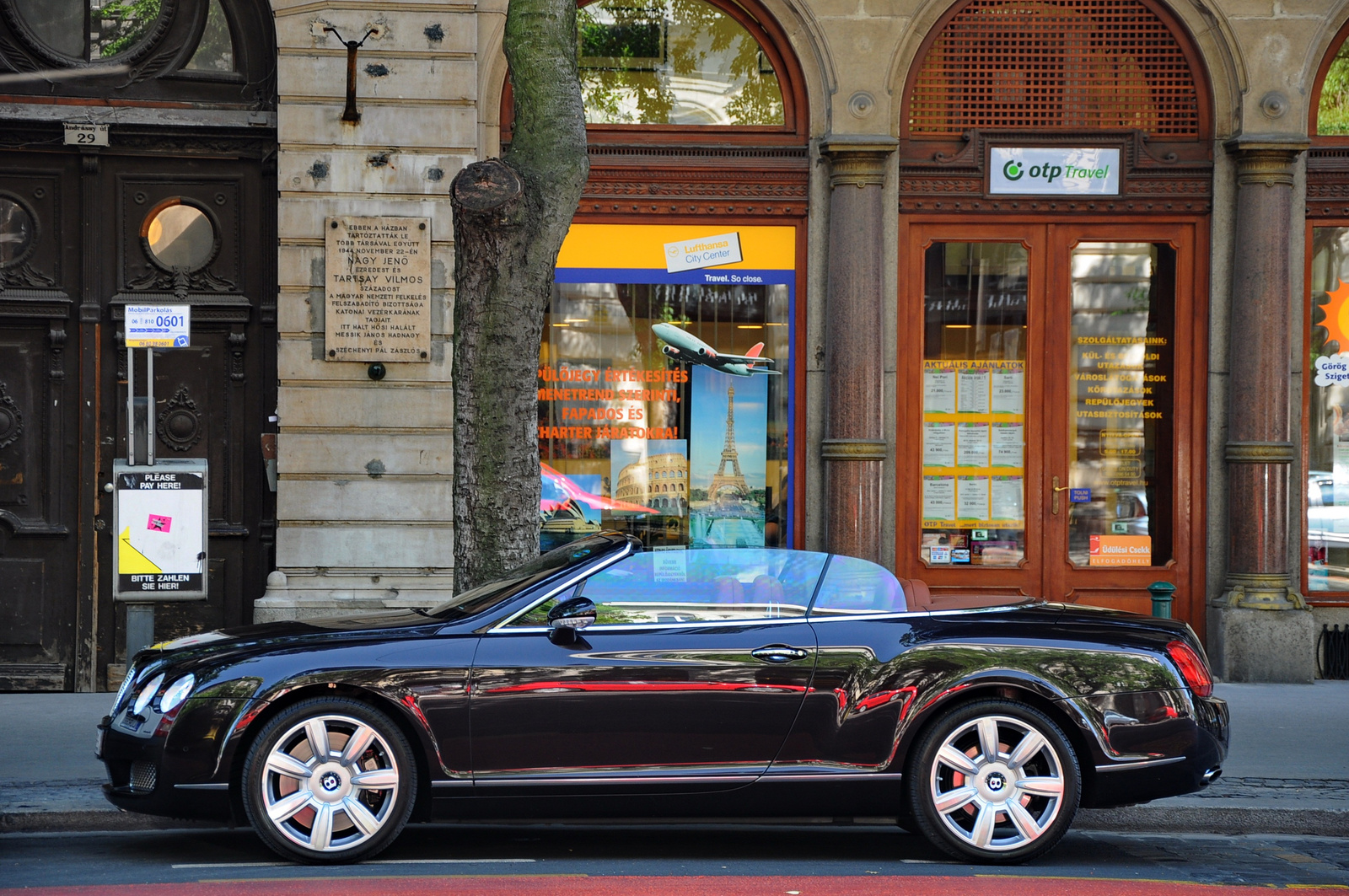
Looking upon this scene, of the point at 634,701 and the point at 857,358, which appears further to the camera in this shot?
the point at 857,358

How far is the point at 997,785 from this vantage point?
552 centimetres

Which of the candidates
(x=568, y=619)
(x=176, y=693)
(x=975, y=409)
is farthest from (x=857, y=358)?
(x=176, y=693)

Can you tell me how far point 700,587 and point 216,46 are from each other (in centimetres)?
713

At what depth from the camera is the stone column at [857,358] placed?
34.4 ft

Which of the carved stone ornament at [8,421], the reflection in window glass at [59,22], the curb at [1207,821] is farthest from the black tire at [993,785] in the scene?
the reflection in window glass at [59,22]

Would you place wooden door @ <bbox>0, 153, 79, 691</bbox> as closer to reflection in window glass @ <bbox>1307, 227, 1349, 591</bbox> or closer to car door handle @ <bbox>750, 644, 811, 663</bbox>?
car door handle @ <bbox>750, 644, 811, 663</bbox>

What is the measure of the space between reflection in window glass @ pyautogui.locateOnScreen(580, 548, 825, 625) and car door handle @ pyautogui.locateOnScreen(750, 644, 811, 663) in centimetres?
17

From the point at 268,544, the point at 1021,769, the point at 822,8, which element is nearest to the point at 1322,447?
the point at 822,8

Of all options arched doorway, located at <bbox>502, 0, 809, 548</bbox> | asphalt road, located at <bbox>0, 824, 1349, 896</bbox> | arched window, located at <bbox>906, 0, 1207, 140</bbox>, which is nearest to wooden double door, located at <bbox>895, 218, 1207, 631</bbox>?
arched window, located at <bbox>906, 0, 1207, 140</bbox>

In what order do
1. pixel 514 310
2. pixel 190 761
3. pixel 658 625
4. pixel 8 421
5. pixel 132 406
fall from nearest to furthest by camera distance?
pixel 190 761
pixel 658 625
pixel 514 310
pixel 132 406
pixel 8 421

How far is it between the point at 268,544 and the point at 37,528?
5.54 ft

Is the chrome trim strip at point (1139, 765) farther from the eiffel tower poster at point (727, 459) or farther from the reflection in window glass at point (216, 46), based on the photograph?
the reflection in window glass at point (216, 46)

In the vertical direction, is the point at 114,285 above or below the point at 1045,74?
below

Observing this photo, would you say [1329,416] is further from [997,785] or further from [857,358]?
[997,785]
